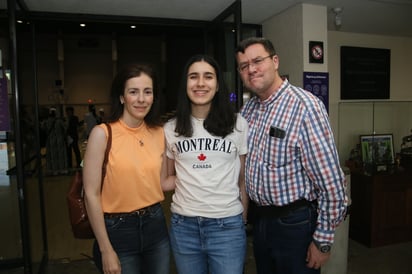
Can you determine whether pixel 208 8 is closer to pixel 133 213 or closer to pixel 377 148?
pixel 133 213

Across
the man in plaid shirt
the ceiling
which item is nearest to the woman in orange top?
the man in plaid shirt

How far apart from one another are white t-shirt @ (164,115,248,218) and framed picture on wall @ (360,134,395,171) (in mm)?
2901

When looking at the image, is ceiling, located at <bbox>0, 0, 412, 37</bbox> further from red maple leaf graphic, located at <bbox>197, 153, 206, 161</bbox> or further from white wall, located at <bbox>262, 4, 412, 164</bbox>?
red maple leaf graphic, located at <bbox>197, 153, 206, 161</bbox>

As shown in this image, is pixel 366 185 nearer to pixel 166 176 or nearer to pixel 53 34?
pixel 166 176

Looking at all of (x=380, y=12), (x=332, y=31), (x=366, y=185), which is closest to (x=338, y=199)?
(x=366, y=185)

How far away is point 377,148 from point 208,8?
2.65 meters

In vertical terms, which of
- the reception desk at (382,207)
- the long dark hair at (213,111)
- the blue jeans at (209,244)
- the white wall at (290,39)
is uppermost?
the white wall at (290,39)

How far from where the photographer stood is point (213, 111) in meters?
1.55

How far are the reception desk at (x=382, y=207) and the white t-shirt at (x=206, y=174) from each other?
2.51m

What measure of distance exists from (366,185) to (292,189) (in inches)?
96.7

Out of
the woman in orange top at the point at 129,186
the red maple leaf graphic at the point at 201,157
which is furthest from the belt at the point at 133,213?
the red maple leaf graphic at the point at 201,157

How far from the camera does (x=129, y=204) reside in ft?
4.75

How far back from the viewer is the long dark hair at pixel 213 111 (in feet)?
4.95

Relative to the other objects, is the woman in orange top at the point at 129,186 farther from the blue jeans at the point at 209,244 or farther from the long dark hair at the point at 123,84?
the blue jeans at the point at 209,244
